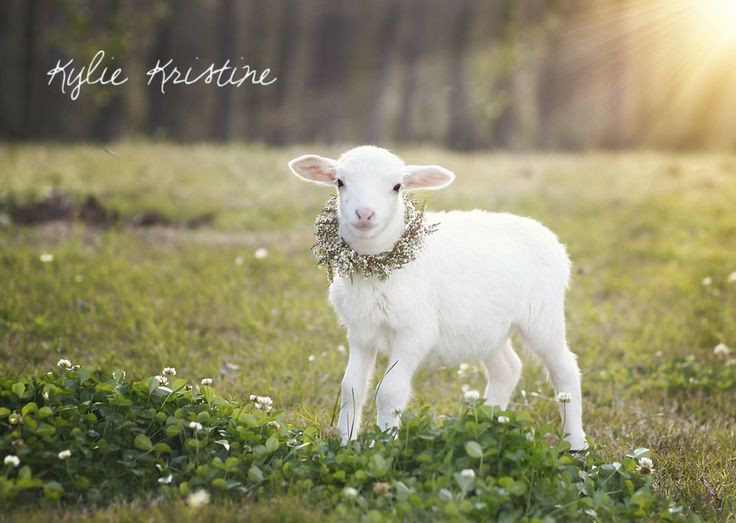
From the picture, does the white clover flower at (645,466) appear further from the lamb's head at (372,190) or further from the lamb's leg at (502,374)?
the lamb's head at (372,190)

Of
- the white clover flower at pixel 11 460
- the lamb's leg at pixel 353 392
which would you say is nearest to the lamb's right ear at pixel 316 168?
the lamb's leg at pixel 353 392

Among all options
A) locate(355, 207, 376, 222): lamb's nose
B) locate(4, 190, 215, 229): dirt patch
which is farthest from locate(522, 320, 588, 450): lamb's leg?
locate(4, 190, 215, 229): dirt patch

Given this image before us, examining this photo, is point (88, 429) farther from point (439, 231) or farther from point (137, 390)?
point (439, 231)

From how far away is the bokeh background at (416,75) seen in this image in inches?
807

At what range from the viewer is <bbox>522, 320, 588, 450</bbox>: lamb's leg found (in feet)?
16.6

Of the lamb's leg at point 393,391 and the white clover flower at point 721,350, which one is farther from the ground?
the lamb's leg at point 393,391

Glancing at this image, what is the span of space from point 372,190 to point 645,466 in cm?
205

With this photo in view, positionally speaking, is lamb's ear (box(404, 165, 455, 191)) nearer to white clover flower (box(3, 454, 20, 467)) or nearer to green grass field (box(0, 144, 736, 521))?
green grass field (box(0, 144, 736, 521))

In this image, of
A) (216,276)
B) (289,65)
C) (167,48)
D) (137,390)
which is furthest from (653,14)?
(137,390)

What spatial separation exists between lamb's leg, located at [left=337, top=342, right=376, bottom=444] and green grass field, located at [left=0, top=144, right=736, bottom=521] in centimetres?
42

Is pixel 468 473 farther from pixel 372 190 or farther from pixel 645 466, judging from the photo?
pixel 372 190

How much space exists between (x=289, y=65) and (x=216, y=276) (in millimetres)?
20411

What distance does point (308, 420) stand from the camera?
16.6 feet

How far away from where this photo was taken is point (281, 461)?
396cm
